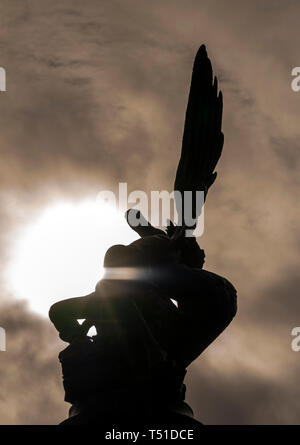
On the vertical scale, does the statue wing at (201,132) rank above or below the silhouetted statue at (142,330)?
above

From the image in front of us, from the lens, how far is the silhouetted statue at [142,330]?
23.7ft

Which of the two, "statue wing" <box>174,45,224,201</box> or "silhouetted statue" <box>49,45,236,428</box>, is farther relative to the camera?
"statue wing" <box>174,45,224,201</box>

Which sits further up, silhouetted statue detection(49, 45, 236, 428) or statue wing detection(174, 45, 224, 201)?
statue wing detection(174, 45, 224, 201)

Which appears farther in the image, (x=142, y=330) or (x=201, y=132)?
(x=201, y=132)

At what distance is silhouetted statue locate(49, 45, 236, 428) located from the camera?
723cm

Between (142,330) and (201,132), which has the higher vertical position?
(201,132)

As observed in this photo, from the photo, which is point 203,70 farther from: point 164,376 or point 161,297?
point 164,376

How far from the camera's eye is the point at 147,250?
25.8 ft

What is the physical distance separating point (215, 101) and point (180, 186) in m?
1.05

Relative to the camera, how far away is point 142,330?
7.53m
